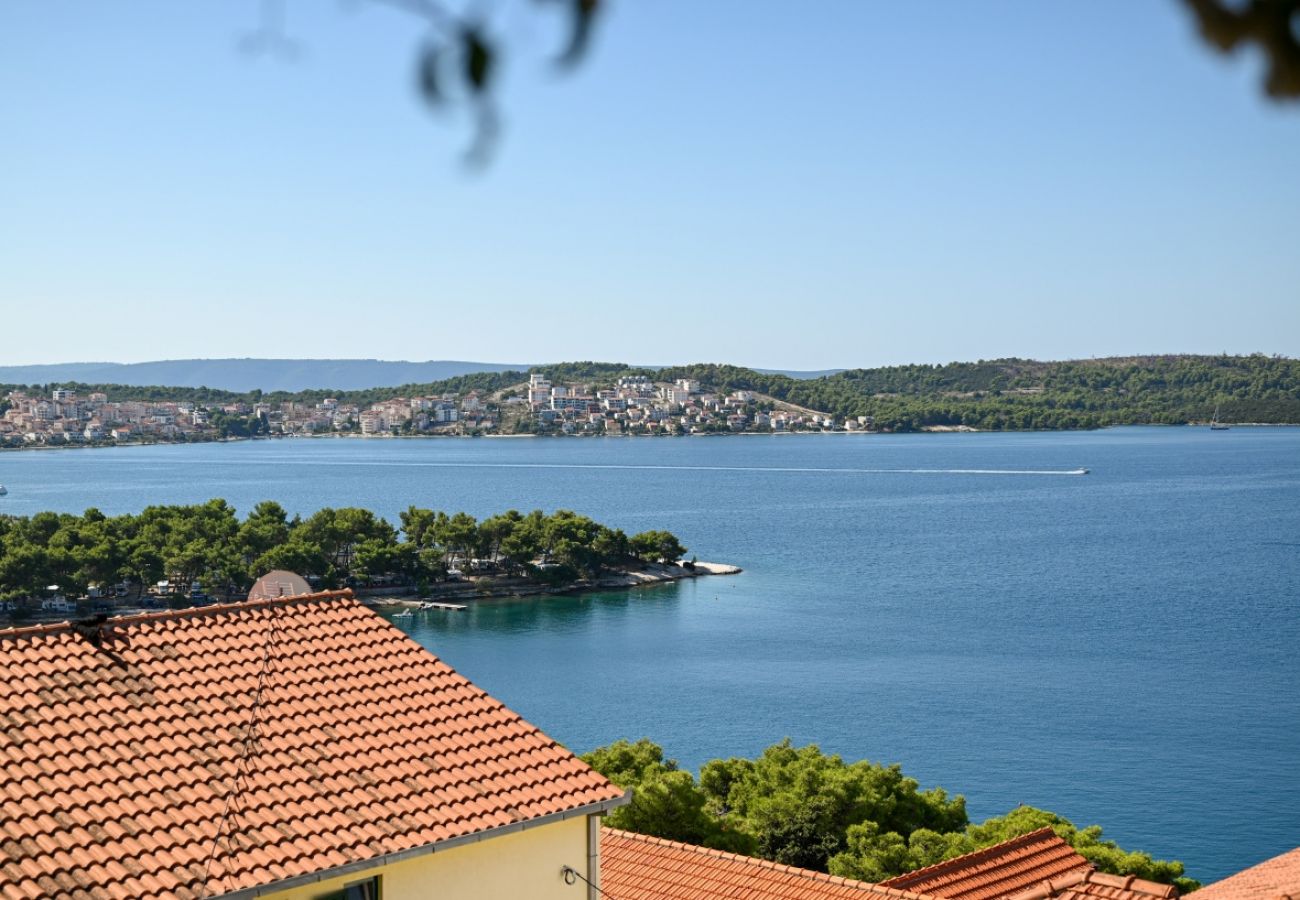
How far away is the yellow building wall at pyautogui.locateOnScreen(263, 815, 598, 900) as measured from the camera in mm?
5309

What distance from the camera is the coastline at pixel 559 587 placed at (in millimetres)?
58531

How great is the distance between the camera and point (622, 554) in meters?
64.6

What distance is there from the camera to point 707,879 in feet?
29.7

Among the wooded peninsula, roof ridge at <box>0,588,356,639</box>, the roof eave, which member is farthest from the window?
the wooded peninsula

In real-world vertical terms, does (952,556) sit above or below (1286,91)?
below

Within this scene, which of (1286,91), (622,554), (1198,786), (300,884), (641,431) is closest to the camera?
(1286,91)

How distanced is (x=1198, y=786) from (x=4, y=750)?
95.3ft

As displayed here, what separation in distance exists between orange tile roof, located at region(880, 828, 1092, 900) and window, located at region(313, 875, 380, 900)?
5.31 m

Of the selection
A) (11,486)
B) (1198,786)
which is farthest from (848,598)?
(11,486)

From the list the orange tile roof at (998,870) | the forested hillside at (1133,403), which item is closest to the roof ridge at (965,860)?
the orange tile roof at (998,870)

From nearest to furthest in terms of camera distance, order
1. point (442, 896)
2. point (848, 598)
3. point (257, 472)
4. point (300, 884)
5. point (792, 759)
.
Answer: point (300, 884) < point (442, 896) < point (792, 759) < point (848, 598) < point (257, 472)

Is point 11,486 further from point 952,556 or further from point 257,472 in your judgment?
point 952,556

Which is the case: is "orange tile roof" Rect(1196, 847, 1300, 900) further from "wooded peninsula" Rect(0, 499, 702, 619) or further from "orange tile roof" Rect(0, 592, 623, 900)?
"wooded peninsula" Rect(0, 499, 702, 619)

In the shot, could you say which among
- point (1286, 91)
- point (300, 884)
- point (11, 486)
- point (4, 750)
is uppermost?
point (1286, 91)
